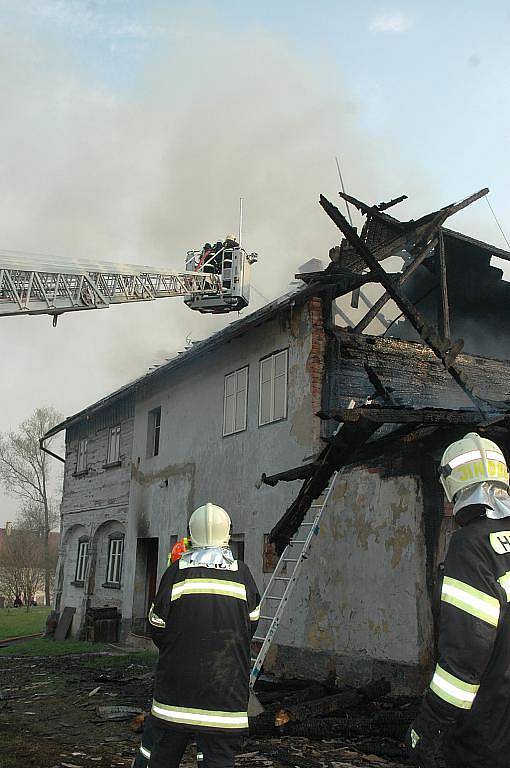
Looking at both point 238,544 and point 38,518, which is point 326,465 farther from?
point 38,518

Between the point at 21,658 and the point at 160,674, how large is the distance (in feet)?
40.1

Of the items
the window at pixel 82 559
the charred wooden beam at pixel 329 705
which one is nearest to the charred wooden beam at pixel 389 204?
the charred wooden beam at pixel 329 705

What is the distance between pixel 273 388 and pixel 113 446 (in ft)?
28.5

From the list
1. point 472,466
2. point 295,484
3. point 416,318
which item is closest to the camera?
point 472,466

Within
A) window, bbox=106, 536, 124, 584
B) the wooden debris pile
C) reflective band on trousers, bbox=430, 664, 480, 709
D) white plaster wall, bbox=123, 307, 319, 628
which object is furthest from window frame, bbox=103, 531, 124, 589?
reflective band on trousers, bbox=430, 664, 480, 709

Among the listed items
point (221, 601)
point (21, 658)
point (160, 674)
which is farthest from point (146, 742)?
point (21, 658)

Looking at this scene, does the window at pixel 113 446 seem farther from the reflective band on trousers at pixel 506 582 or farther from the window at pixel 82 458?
the reflective band on trousers at pixel 506 582

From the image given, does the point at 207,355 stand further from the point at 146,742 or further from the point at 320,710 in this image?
the point at 146,742

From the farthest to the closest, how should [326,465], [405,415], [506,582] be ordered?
1. [326,465]
2. [405,415]
3. [506,582]

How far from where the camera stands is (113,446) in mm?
19516

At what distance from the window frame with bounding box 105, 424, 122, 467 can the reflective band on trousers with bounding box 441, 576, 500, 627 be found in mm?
16677

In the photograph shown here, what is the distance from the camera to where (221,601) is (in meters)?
3.86

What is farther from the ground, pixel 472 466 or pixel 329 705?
pixel 472 466

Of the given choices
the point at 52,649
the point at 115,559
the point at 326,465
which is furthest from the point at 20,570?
the point at 326,465
